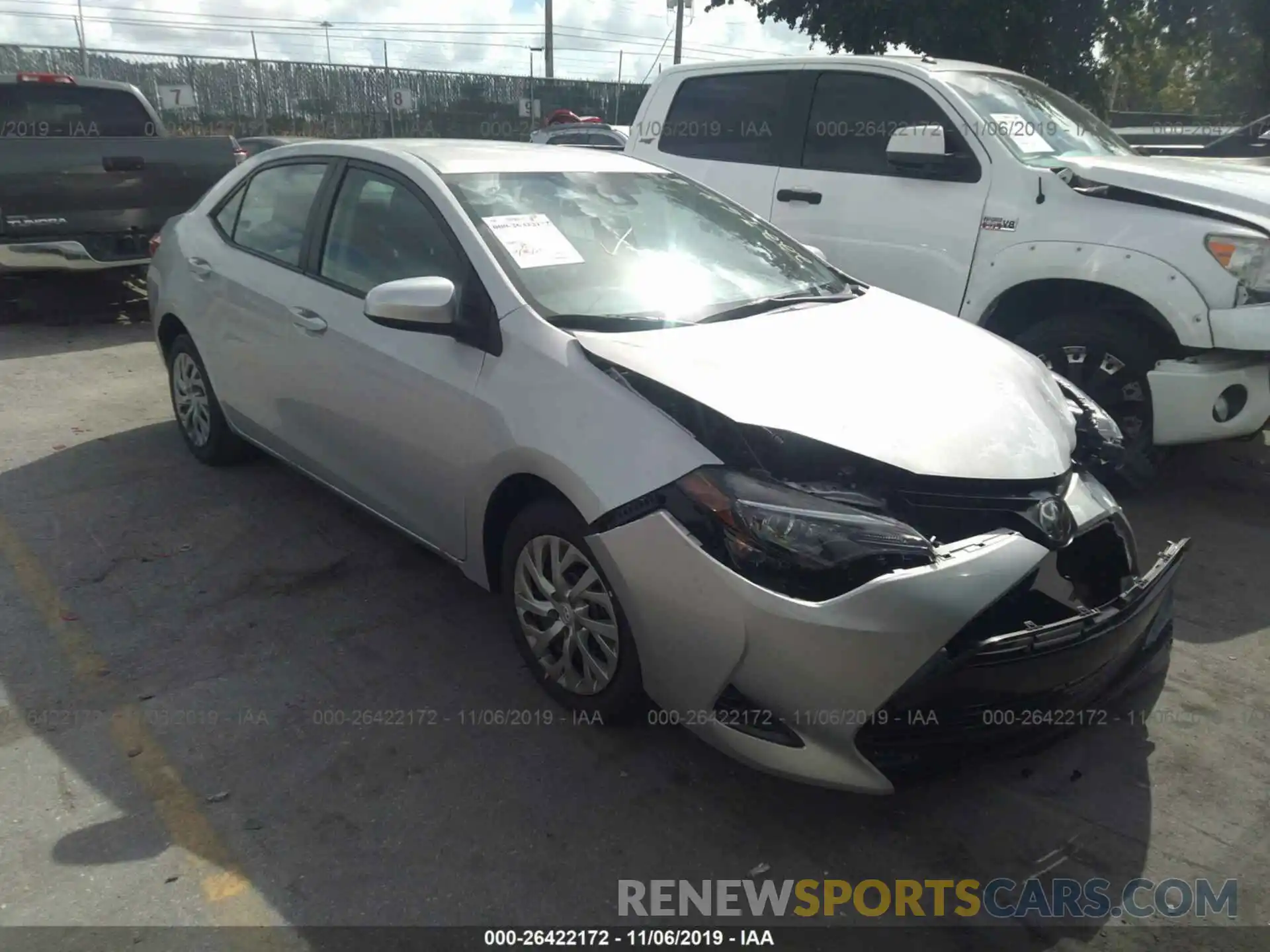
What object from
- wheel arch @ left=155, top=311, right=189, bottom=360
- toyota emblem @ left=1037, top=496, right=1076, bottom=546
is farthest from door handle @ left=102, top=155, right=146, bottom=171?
toyota emblem @ left=1037, top=496, right=1076, bottom=546

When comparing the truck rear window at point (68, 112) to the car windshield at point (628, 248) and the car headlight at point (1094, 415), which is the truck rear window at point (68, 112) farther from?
the car headlight at point (1094, 415)

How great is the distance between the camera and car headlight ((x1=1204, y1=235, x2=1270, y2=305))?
4324 millimetres

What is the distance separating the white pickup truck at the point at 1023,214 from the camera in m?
4.46

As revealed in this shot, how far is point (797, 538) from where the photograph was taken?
7.77 feet

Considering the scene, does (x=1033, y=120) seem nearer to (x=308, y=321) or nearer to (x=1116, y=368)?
(x=1116, y=368)

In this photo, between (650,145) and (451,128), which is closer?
(650,145)

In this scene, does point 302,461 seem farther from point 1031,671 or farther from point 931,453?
point 1031,671

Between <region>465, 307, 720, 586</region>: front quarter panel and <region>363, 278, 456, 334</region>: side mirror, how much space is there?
0.19m

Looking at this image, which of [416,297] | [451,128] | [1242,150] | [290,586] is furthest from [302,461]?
[451,128]

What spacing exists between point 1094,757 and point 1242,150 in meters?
9.29

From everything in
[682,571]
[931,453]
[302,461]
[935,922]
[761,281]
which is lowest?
[935,922]

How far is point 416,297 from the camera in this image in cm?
304

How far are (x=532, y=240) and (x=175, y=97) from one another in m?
23.0

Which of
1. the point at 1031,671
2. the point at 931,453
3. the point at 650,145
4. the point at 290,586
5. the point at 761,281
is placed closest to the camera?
the point at 1031,671
